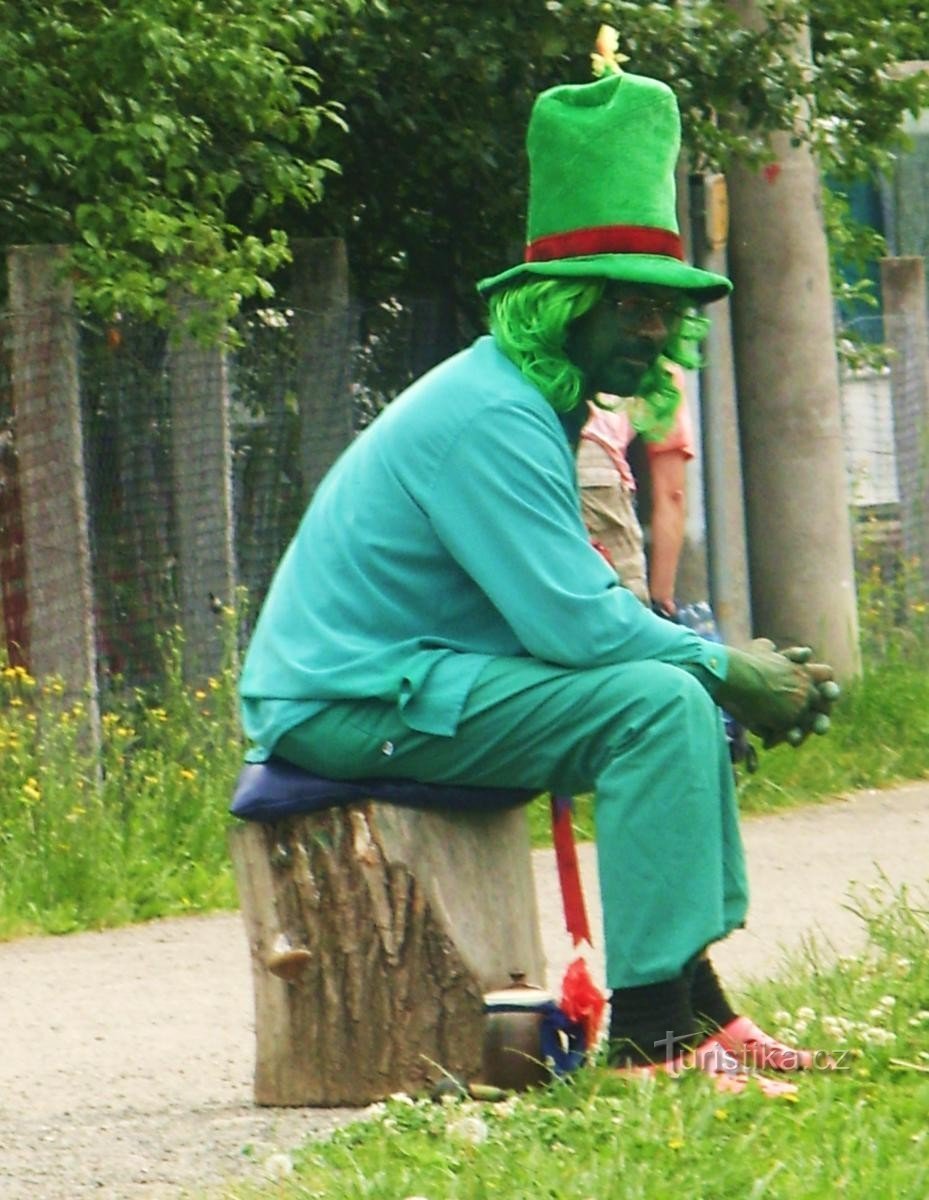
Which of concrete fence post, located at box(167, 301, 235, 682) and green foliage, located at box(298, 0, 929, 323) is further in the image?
green foliage, located at box(298, 0, 929, 323)

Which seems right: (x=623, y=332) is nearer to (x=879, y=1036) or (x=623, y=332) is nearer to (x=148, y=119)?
(x=879, y=1036)

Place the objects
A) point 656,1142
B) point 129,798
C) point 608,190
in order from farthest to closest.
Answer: point 129,798 < point 608,190 < point 656,1142

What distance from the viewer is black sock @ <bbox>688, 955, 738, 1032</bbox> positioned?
497 cm

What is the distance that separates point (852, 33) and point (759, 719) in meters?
6.01

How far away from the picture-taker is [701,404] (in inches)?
396

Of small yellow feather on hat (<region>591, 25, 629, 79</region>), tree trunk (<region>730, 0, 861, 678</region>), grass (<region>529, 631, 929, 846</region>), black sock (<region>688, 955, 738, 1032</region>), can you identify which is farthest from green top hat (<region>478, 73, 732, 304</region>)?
tree trunk (<region>730, 0, 861, 678</region>)

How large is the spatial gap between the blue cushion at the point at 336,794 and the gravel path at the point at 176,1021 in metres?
0.58

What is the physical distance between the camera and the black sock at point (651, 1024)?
468cm

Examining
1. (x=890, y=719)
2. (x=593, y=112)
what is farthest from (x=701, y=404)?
(x=593, y=112)

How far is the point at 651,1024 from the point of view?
15.4 feet

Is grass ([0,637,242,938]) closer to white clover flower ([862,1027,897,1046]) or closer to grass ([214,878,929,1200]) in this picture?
grass ([214,878,929,1200])

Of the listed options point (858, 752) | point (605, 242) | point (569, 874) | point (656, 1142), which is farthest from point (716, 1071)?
point (858, 752)

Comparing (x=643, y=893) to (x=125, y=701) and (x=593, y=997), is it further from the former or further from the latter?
(x=125, y=701)

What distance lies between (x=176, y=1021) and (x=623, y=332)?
219 centimetres
